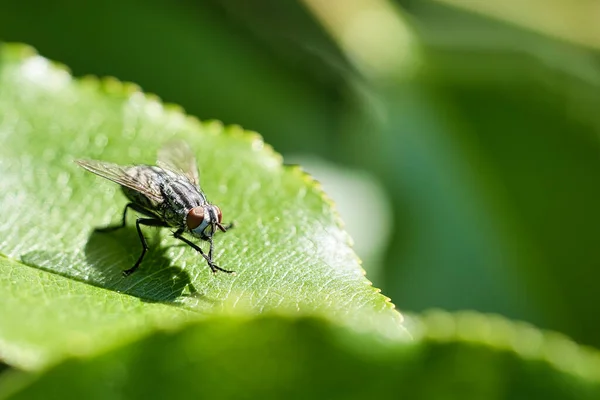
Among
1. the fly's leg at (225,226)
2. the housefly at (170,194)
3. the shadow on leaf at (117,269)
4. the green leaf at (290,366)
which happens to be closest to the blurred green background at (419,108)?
the housefly at (170,194)

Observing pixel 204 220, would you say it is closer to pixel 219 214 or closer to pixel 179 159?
pixel 219 214

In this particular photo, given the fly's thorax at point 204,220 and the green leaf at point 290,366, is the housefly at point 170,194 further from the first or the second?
the green leaf at point 290,366

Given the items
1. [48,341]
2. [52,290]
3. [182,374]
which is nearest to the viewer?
[182,374]

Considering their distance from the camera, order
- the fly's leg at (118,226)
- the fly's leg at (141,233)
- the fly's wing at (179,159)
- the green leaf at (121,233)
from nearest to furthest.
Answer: the green leaf at (121,233) < the fly's leg at (141,233) < the fly's leg at (118,226) < the fly's wing at (179,159)

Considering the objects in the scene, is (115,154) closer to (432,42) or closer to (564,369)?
(564,369)

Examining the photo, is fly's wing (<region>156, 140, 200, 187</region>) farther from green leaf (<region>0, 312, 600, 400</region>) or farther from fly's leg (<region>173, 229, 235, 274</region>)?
green leaf (<region>0, 312, 600, 400</region>)

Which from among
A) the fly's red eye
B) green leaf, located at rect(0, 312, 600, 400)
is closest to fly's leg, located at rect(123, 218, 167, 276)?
the fly's red eye

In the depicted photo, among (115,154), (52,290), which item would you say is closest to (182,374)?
(52,290)
